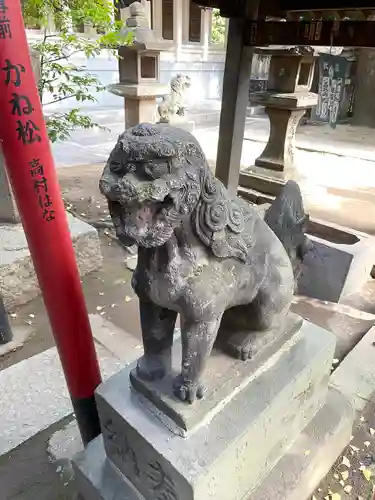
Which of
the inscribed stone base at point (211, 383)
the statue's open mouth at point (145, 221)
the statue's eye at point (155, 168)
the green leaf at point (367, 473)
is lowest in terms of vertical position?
the green leaf at point (367, 473)

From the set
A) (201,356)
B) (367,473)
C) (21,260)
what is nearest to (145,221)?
(201,356)

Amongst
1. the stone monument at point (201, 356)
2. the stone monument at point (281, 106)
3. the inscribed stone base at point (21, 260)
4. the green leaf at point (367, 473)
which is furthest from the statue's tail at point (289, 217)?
the stone monument at point (281, 106)

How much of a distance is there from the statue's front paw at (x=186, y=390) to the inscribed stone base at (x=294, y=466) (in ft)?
0.93

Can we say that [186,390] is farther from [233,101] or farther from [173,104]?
[173,104]

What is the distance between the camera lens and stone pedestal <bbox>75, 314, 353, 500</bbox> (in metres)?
1.17

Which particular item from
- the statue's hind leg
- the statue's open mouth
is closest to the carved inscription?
the statue's hind leg

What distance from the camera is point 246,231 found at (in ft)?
3.87

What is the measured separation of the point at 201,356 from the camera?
3.68ft

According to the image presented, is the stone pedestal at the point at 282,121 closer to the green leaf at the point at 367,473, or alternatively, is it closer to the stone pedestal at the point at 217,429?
the stone pedestal at the point at 217,429

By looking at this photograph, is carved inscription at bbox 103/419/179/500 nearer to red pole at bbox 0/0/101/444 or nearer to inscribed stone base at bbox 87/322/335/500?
inscribed stone base at bbox 87/322/335/500

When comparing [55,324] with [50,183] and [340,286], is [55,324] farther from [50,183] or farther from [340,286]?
[340,286]

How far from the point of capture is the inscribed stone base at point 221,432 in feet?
3.77

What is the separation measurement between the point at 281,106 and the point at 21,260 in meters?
3.75

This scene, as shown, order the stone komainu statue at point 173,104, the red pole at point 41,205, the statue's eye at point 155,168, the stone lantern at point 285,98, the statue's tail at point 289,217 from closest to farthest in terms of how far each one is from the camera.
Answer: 1. the statue's eye at point 155,168
2. the red pole at point 41,205
3. the statue's tail at point 289,217
4. the stone lantern at point 285,98
5. the stone komainu statue at point 173,104
